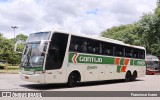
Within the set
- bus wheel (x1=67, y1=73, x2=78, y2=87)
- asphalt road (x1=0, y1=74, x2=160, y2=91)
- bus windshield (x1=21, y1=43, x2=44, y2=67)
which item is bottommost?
asphalt road (x1=0, y1=74, x2=160, y2=91)

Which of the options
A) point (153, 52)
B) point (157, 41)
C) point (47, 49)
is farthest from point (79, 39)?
point (153, 52)

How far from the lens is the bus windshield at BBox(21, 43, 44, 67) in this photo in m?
15.5

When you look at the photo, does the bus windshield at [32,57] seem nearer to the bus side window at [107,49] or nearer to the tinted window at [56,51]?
the tinted window at [56,51]

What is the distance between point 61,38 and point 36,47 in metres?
1.49

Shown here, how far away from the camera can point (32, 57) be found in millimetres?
15867

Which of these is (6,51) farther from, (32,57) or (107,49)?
(32,57)

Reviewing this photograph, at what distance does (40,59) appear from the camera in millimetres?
15508

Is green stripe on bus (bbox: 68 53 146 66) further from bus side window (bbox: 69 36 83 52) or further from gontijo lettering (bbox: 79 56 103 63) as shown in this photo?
bus side window (bbox: 69 36 83 52)

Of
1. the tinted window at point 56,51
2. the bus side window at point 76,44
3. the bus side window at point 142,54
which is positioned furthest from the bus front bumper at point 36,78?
the bus side window at point 142,54

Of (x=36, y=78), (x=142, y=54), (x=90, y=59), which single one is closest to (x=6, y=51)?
(x=142, y=54)

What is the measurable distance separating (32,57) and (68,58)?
214cm

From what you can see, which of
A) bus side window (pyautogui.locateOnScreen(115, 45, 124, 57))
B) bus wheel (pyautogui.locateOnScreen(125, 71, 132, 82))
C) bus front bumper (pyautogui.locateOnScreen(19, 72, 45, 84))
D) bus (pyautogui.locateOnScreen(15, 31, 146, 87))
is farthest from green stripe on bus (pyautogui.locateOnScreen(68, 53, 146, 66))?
bus front bumper (pyautogui.locateOnScreen(19, 72, 45, 84))

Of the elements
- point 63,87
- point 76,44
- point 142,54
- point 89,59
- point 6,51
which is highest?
point 6,51

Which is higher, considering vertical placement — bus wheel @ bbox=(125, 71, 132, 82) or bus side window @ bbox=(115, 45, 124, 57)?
bus side window @ bbox=(115, 45, 124, 57)
